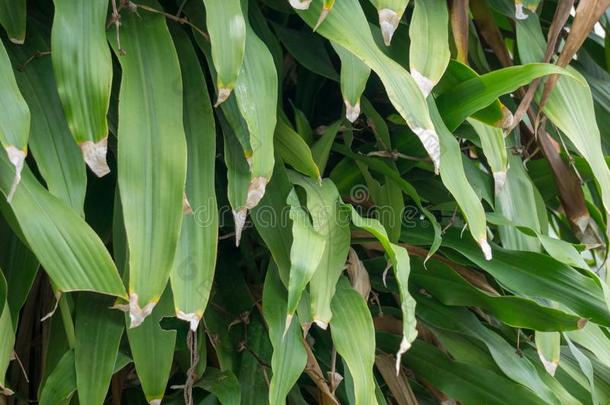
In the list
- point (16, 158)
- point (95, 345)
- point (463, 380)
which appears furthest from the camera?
point (463, 380)

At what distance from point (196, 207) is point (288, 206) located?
9 centimetres

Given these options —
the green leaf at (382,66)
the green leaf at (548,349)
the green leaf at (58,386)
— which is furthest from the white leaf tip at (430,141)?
the green leaf at (58,386)

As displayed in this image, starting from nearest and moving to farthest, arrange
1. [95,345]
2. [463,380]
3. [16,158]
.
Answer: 1. [16,158]
2. [95,345]
3. [463,380]

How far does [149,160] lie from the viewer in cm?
54

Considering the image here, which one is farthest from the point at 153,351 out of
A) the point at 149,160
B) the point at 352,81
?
the point at 352,81

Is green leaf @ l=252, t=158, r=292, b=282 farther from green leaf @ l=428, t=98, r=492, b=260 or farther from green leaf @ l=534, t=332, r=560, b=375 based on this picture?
green leaf @ l=534, t=332, r=560, b=375

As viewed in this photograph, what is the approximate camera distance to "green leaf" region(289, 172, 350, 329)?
0.59 meters

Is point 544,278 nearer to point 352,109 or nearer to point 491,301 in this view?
point 491,301

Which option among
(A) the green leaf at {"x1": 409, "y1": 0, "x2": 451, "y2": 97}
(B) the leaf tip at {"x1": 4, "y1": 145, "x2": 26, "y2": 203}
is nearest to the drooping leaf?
(A) the green leaf at {"x1": 409, "y1": 0, "x2": 451, "y2": 97}

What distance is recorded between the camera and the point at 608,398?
73 centimetres

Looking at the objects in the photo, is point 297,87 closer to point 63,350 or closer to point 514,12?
point 514,12

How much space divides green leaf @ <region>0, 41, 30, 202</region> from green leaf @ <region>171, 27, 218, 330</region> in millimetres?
125

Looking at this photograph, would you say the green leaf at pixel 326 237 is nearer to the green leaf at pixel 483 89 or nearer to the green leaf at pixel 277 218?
the green leaf at pixel 277 218

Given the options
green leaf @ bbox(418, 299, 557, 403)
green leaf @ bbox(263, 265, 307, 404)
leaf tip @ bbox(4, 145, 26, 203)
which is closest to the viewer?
leaf tip @ bbox(4, 145, 26, 203)
